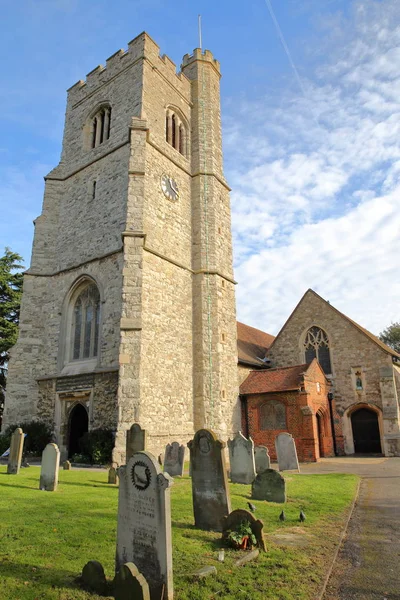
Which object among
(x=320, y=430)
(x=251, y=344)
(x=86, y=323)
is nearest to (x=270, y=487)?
(x=86, y=323)

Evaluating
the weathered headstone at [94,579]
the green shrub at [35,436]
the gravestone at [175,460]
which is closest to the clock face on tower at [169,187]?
the green shrub at [35,436]

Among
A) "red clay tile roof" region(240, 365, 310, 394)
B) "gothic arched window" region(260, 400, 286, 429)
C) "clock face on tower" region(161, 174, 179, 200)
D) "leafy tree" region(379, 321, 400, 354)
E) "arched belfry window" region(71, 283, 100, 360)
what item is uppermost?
"clock face on tower" region(161, 174, 179, 200)

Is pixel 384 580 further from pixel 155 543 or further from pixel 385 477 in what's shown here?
pixel 385 477

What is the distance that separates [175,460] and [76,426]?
705 cm

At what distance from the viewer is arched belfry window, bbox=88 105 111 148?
20672mm

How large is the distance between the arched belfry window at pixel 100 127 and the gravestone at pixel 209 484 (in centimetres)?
1820

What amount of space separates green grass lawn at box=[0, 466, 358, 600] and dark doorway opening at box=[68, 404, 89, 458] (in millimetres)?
7518

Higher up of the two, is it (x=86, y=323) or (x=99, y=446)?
(x=86, y=323)

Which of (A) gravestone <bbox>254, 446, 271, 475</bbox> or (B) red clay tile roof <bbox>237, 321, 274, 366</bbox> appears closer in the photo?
(A) gravestone <bbox>254, 446, 271, 475</bbox>

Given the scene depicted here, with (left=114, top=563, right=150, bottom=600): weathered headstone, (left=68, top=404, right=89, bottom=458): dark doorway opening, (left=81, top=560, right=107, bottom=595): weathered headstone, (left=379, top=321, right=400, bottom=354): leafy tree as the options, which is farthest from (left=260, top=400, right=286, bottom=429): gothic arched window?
(left=379, top=321, right=400, bottom=354): leafy tree

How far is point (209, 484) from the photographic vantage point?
6.29 metres

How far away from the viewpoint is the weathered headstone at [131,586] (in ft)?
11.4

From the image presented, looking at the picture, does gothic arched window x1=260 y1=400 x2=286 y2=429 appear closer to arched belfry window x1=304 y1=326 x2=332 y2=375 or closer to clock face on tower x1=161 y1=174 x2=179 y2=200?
arched belfry window x1=304 y1=326 x2=332 y2=375

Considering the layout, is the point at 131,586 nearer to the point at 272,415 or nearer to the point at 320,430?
the point at 272,415
